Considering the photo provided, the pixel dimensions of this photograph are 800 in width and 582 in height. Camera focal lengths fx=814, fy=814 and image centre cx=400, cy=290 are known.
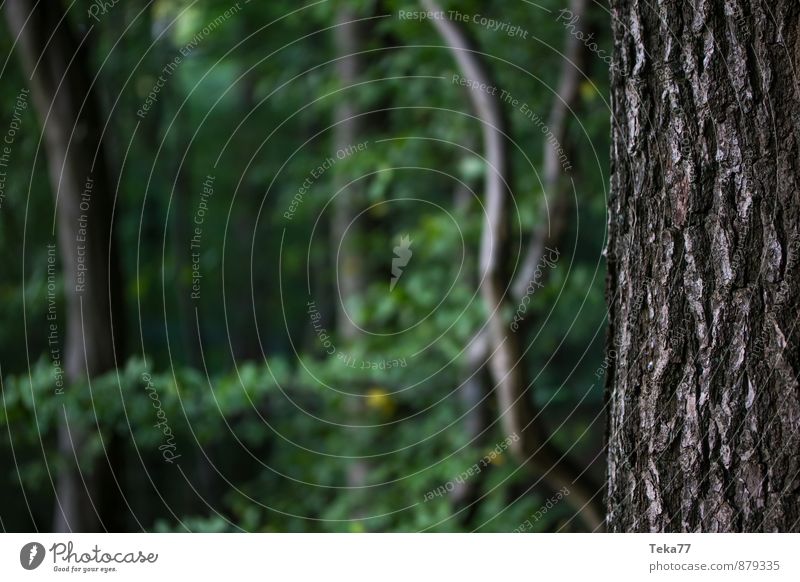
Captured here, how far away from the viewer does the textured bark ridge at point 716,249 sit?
121 cm

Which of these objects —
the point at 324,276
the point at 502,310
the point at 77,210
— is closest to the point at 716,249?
the point at 502,310

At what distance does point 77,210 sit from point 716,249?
7.15 ft

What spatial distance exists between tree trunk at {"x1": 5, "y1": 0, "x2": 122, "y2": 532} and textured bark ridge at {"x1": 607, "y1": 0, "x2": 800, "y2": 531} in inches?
73.4

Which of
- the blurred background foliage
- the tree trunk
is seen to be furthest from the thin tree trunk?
the tree trunk

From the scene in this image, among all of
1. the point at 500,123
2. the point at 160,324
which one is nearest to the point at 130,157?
the point at 160,324

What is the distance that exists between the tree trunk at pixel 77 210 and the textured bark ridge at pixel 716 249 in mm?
1865

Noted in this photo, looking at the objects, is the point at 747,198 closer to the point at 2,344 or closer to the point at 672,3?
the point at 672,3

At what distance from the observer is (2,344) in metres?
5.30

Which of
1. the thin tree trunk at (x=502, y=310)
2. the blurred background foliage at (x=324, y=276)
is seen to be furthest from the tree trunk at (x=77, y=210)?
the thin tree trunk at (x=502, y=310)

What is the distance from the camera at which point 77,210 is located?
273cm

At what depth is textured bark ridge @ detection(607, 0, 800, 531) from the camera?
121 cm

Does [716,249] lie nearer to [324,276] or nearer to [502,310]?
[502,310]

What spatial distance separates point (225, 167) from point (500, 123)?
4.32 m

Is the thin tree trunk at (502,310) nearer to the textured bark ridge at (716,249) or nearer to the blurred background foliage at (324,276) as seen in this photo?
the blurred background foliage at (324,276)
